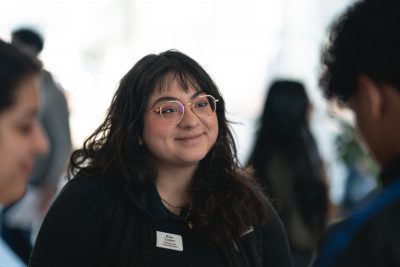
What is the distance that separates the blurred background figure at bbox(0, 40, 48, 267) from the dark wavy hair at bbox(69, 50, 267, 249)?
949 mm

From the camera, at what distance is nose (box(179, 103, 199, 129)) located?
248cm

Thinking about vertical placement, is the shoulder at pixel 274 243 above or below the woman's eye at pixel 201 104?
below

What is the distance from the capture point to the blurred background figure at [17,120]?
146 centimetres

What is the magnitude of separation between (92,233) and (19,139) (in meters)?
0.89

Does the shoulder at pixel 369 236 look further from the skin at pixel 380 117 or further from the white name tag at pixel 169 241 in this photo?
the white name tag at pixel 169 241

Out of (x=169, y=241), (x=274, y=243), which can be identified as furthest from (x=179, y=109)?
(x=274, y=243)

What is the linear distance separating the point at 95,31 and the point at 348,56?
620 centimetres

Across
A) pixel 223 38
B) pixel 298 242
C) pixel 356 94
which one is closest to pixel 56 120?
pixel 298 242

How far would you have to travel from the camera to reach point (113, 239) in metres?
2.30

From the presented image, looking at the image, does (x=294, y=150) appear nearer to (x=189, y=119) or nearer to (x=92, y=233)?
(x=189, y=119)

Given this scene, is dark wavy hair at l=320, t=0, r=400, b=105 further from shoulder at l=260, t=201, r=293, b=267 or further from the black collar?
shoulder at l=260, t=201, r=293, b=267

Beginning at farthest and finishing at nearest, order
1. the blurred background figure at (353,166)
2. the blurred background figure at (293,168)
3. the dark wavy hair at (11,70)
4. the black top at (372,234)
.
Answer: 1. the blurred background figure at (353,166)
2. the blurred background figure at (293,168)
3. the dark wavy hair at (11,70)
4. the black top at (372,234)

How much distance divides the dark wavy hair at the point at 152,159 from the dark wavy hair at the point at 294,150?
1.09 meters

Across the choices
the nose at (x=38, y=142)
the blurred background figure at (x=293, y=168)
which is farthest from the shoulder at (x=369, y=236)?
the blurred background figure at (x=293, y=168)
